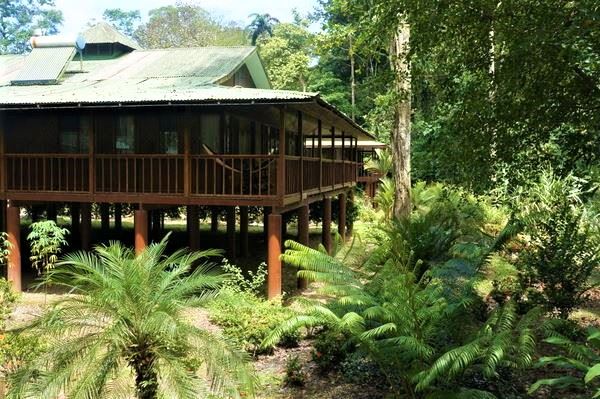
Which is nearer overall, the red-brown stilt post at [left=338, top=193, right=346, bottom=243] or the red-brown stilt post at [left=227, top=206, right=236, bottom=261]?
the red-brown stilt post at [left=227, top=206, right=236, bottom=261]

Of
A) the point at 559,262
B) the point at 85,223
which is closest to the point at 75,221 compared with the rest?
the point at 85,223

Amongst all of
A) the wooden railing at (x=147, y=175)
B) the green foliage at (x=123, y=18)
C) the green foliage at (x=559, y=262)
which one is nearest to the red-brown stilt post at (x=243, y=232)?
the wooden railing at (x=147, y=175)

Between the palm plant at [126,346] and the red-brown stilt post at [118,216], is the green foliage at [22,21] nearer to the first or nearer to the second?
the red-brown stilt post at [118,216]

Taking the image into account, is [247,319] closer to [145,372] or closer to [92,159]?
[145,372]

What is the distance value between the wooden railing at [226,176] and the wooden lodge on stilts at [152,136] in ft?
0.09

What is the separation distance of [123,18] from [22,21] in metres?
11.7

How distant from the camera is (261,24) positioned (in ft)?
186

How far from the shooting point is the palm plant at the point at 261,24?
56719mm

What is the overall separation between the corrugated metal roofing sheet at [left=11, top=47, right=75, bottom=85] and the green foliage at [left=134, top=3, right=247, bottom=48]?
35.4 m

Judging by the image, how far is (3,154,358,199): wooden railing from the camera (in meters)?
11.5

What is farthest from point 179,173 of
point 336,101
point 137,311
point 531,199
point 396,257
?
point 336,101

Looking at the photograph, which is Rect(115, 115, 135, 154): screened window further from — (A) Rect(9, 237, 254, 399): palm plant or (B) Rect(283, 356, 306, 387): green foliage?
(A) Rect(9, 237, 254, 399): palm plant

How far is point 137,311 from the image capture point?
568cm

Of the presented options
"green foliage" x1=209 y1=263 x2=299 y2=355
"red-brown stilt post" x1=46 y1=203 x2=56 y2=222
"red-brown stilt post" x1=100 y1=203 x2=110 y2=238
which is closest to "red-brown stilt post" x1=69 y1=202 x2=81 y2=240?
"red-brown stilt post" x1=46 y1=203 x2=56 y2=222
